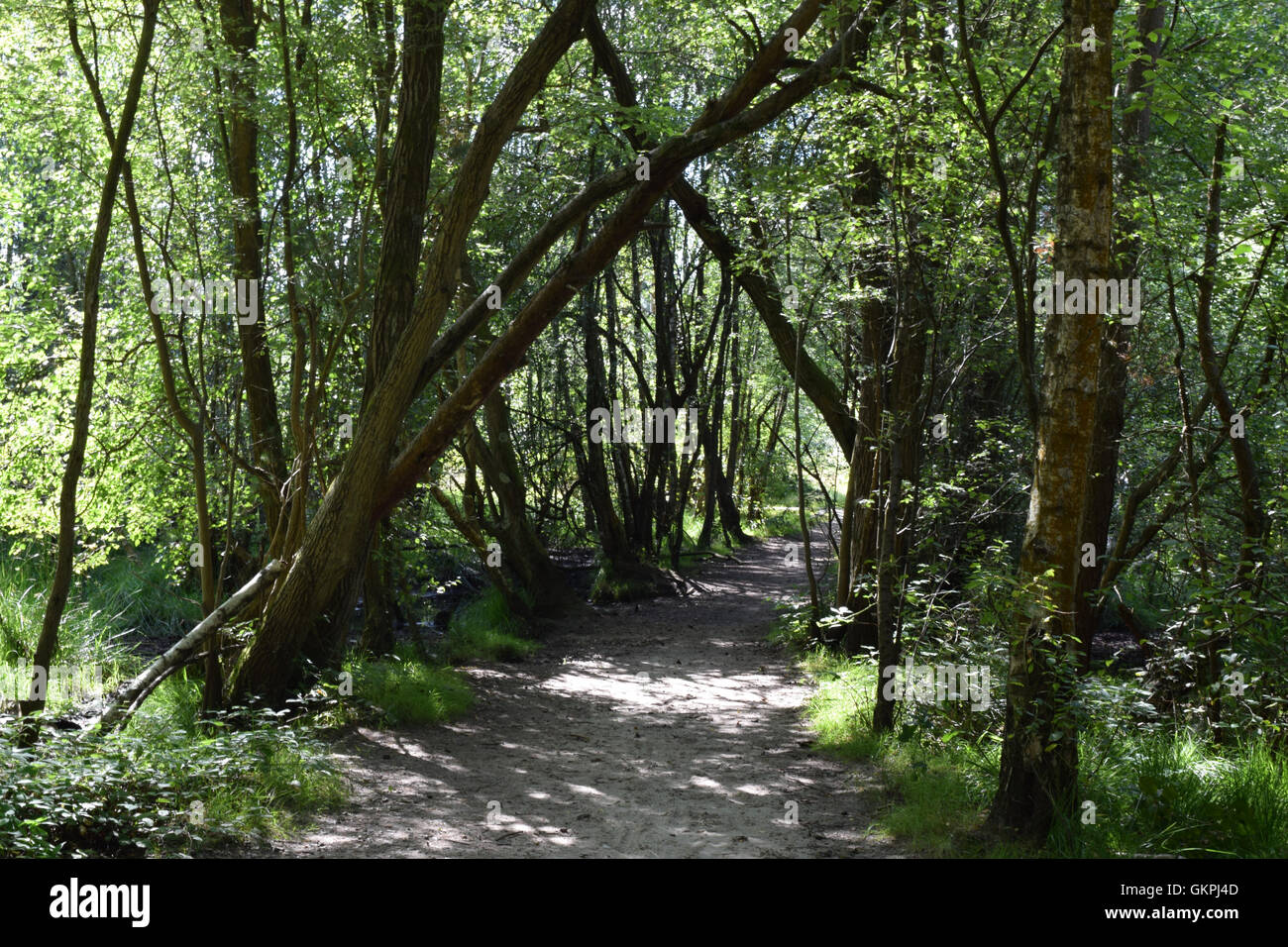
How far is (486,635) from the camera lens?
37.5 feet

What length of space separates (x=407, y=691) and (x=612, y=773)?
2291mm

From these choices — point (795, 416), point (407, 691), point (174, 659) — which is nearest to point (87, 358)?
point (174, 659)

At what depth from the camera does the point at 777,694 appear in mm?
9344

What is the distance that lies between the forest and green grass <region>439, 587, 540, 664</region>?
0.35ft

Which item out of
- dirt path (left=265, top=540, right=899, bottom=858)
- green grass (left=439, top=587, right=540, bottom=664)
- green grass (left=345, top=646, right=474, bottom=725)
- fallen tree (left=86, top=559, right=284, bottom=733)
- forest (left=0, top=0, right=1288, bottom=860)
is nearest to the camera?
forest (left=0, top=0, right=1288, bottom=860)

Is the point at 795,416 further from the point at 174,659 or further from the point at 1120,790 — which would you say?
the point at 174,659

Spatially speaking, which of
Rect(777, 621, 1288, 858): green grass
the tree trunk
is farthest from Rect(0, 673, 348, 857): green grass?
the tree trunk

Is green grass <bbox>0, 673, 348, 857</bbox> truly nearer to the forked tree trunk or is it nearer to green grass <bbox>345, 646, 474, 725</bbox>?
the forked tree trunk

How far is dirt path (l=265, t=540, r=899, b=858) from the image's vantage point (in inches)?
211

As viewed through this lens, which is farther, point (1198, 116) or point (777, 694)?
point (777, 694)

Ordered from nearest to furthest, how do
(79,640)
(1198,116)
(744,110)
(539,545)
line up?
(1198,116) < (744,110) < (79,640) < (539,545)
